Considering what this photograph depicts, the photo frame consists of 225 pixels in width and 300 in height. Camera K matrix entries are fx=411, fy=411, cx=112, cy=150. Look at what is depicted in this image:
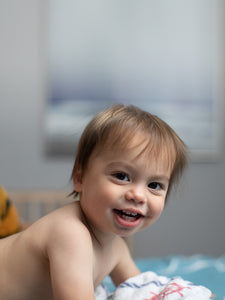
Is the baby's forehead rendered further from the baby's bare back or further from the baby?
the baby's bare back

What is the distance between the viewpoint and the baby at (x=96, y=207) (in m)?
0.73

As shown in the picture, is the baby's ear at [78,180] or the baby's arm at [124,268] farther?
the baby's arm at [124,268]

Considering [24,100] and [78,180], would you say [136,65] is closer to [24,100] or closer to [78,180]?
[24,100]

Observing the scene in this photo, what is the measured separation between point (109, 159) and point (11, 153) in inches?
75.0

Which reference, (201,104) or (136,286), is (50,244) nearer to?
(136,286)

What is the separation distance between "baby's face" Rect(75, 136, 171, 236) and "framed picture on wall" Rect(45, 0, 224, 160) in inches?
69.6

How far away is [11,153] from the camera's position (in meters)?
2.56

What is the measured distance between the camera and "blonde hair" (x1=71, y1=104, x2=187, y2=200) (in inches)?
30.1

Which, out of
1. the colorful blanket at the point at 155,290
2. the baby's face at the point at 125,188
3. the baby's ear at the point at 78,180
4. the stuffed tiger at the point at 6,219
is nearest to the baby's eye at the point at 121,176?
the baby's face at the point at 125,188

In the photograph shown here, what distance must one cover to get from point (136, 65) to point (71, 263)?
2.10 m

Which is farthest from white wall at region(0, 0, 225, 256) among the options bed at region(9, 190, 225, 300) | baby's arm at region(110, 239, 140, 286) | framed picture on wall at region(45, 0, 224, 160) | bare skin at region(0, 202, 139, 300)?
bare skin at region(0, 202, 139, 300)

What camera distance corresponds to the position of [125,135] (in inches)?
30.0

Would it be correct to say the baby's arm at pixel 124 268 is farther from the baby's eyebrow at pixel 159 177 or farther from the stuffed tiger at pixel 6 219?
the stuffed tiger at pixel 6 219

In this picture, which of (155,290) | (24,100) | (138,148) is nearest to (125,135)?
(138,148)
